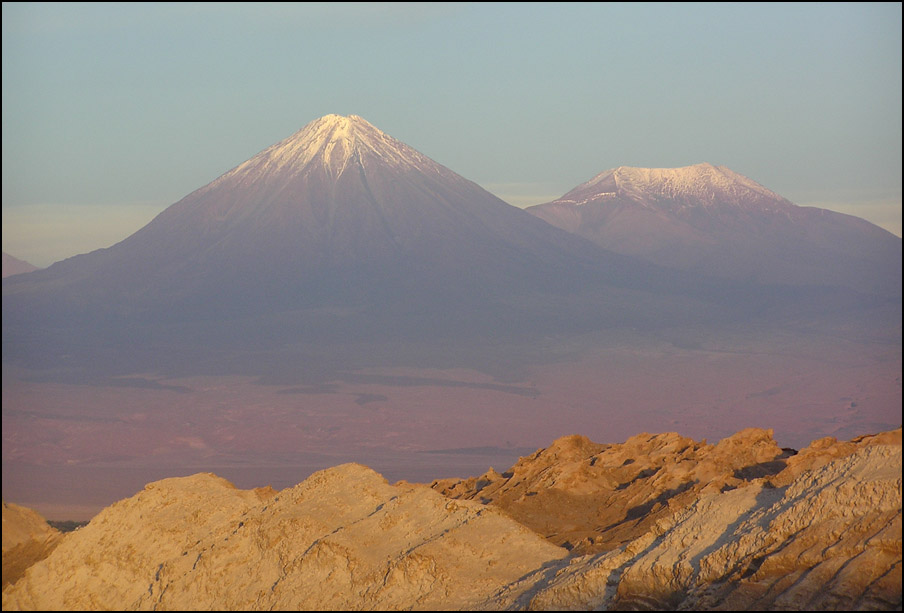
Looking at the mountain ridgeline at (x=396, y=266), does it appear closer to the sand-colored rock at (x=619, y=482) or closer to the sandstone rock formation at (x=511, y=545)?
the sand-colored rock at (x=619, y=482)

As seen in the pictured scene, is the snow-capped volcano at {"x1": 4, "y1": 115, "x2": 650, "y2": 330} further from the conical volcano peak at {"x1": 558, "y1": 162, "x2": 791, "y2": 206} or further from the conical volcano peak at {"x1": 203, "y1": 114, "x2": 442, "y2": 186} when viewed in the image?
the conical volcano peak at {"x1": 558, "y1": 162, "x2": 791, "y2": 206}

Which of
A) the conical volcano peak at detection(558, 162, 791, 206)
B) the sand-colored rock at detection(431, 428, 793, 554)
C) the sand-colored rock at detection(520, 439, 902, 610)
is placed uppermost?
the conical volcano peak at detection(558, 162, 791, 206)

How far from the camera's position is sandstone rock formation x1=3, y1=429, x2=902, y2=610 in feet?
65.4

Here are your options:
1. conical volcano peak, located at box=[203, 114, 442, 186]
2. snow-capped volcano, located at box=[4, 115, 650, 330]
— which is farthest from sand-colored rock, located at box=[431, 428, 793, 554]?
conical volcano peak, located at box=[203, 114, 442, 186]

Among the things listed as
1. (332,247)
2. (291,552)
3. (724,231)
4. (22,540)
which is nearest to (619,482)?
(291,552)

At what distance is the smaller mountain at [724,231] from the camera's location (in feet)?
579

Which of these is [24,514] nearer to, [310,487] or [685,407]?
[310,487]

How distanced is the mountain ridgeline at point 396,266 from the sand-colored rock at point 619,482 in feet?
324

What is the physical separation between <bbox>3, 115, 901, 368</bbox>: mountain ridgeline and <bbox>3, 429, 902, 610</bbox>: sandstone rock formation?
107695mm

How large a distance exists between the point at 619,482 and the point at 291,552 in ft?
43.7

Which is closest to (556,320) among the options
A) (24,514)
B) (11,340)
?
(11,340)

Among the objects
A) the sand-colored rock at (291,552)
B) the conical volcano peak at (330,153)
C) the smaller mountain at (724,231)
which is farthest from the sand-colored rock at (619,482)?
the smaller mountain at (724,231)

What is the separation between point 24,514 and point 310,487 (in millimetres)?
7112

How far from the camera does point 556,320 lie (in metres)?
144
